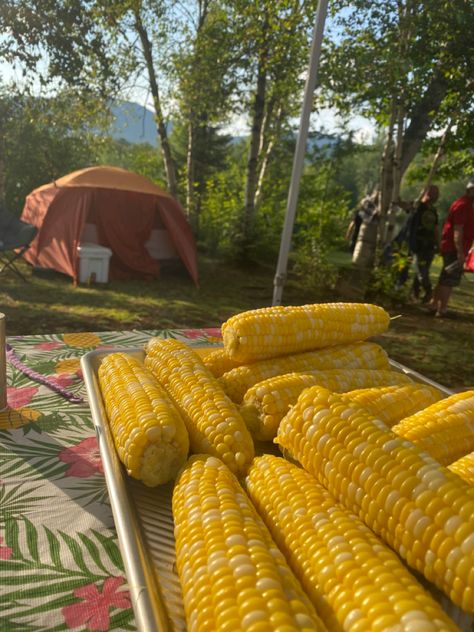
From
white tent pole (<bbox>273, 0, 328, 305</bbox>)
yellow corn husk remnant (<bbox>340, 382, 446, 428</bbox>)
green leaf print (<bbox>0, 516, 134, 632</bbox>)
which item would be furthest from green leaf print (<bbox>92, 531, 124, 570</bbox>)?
white tent pole (<bbox>273, 0, 328, 305</bbox>)

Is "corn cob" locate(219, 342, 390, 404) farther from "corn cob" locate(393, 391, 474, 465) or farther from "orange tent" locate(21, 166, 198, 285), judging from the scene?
"orange tent" locate(21, 166, 198, 285)

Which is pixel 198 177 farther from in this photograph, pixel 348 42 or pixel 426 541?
pixel 426 541

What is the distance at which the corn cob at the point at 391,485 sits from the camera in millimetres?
631

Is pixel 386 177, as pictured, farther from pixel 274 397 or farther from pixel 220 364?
pixel 274 397

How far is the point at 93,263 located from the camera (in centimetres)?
769

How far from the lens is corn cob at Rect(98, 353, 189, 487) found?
35.8 inches

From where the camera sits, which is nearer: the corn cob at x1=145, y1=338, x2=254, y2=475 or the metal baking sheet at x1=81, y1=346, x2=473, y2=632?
the metal baking sheet at x1=81, y1=346, x2=473, y2=632

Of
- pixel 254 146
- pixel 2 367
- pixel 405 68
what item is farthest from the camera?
pixel 254 146

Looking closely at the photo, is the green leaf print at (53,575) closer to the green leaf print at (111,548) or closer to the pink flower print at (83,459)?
the green leaf print at (111,548)

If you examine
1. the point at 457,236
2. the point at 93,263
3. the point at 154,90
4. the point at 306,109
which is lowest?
the point at 93,263

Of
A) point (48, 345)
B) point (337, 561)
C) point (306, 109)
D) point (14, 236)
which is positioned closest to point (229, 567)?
point (337, 561)

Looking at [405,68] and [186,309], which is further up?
[405,68]

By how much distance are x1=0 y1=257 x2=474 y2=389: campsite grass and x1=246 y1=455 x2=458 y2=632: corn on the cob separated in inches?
160

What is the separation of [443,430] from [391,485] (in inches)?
14.1
